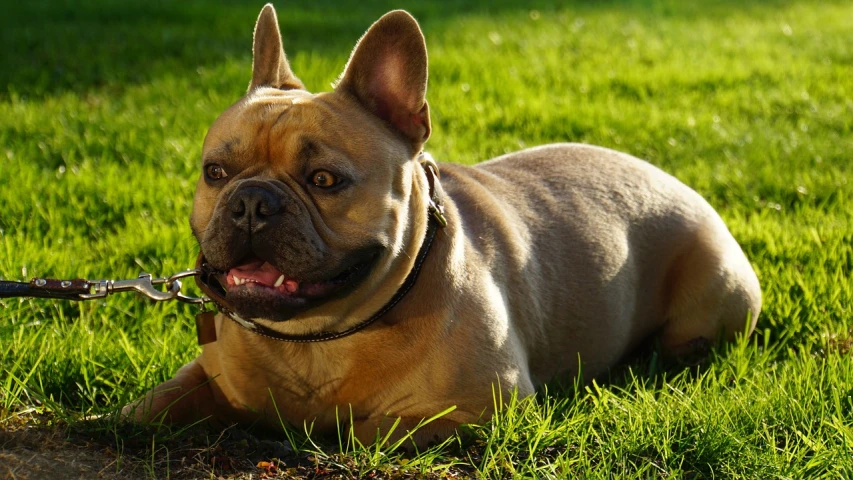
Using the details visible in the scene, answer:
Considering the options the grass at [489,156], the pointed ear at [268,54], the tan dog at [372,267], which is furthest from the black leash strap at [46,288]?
the pointed ear at [268,54]

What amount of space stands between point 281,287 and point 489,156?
11.8ft

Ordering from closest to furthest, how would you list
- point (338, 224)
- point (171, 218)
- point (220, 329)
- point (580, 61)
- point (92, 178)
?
point (338, 224), point (220, 329), point (171, 218), point (92, 178), point (580, 61)

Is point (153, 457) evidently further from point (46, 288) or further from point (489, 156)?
point (489, 156)

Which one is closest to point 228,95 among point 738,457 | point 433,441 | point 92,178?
point 92,178

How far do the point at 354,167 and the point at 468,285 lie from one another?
0.61 metres

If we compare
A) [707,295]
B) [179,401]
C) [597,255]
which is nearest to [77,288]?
[179,401]

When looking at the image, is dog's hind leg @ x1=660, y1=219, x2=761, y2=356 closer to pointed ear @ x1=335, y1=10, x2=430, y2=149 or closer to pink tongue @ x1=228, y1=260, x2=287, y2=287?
pointed ear @ x1=335, y1=10, x2=430, y2=149

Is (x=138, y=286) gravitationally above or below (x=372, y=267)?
below

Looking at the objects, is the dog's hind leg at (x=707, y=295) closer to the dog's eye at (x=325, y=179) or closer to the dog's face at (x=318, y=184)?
the dog's face at (x=318, y=184)

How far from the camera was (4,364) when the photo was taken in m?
3.72

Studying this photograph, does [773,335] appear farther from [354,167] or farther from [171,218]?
[171,218]

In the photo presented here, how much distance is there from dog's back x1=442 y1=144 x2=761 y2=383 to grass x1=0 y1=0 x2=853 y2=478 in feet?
0.62

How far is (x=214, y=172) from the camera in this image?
348 centimetres

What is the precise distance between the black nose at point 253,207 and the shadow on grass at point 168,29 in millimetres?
4968
